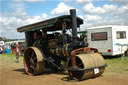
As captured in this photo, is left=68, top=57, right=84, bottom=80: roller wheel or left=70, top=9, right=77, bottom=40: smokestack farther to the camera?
left=70, top=9, right=77, bottom=40: smokestack

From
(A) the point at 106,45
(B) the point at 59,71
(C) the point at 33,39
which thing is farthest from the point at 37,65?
(A) the point at 106,45

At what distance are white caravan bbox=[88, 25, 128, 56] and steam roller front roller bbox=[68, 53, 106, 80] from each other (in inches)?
256

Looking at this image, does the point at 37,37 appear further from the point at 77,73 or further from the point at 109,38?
the point at 109,38

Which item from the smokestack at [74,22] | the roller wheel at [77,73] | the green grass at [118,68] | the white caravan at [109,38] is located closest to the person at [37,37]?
the smokestack at [74,22]

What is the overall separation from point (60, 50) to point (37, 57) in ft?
3.75

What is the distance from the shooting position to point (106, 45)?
13344 millimetres

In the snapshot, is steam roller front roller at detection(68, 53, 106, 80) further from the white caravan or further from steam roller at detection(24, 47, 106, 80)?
the white caravan

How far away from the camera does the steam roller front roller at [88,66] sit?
6.32m

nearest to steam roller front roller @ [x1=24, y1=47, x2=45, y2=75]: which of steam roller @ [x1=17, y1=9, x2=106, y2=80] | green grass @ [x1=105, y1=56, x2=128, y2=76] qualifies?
steam roller @ [x1=17, y1=9, x2=106, y2=80]

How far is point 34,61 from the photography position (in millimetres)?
8844

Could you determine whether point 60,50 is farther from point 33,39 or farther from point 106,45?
point 106,45

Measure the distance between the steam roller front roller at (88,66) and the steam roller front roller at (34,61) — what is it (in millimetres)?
1771

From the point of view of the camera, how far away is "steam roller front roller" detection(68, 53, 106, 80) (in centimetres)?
632

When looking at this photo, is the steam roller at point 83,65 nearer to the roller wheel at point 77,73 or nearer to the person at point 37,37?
the roller wheel at point 77,73
